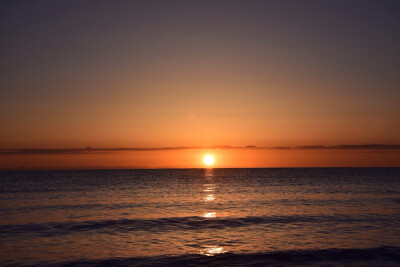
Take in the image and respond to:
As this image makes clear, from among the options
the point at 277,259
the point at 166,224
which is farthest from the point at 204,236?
the point at 277,259

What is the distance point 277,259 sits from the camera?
19078mm

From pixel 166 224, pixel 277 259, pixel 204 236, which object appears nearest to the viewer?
pixel 277 259

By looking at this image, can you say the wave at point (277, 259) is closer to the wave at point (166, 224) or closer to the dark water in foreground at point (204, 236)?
the dark water in foreground at point (204, 236)

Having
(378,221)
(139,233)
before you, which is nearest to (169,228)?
(139,233)

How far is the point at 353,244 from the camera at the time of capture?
22141mm

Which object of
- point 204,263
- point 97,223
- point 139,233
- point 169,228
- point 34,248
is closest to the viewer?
point 204,263

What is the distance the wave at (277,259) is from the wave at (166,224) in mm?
8319

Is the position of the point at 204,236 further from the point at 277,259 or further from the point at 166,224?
the point at 277,259

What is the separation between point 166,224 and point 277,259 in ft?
44.0

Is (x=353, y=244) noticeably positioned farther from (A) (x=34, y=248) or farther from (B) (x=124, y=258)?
(A) (x=34, y=248)

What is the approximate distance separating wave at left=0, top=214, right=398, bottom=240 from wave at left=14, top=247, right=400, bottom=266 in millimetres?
8319

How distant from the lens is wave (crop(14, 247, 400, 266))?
722 inches

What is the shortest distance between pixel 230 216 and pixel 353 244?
14030 millimetres

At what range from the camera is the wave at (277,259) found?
18344 mm
